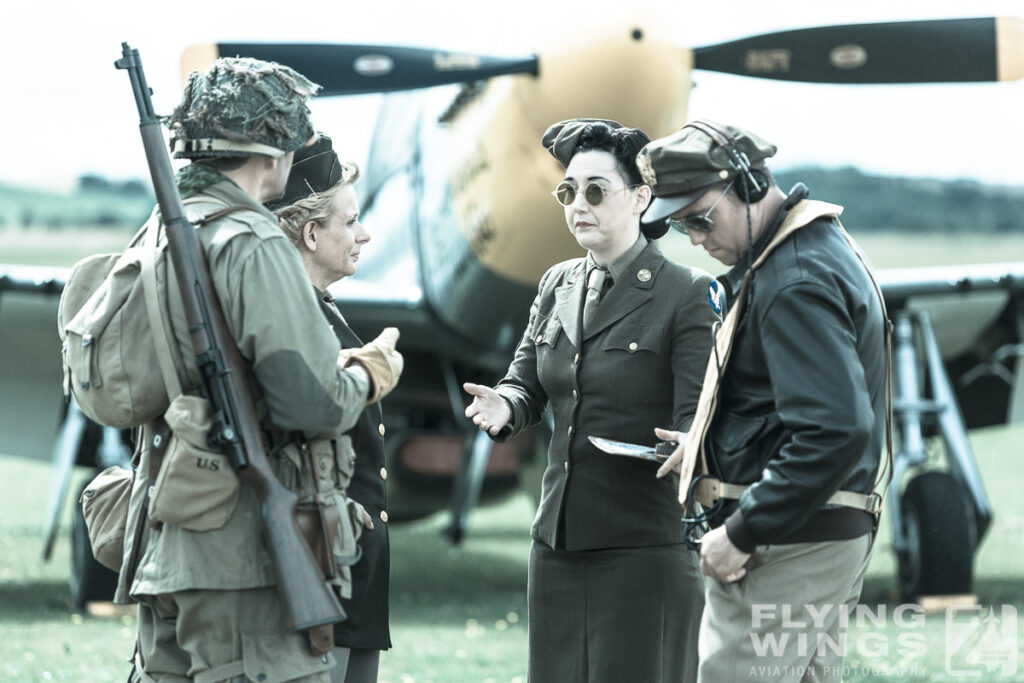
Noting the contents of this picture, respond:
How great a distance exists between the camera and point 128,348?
2051 millimetres

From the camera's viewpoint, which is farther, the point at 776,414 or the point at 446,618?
the point at 446,618

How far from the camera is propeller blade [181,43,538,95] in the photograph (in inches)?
231

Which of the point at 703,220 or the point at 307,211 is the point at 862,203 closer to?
the point at 307,211

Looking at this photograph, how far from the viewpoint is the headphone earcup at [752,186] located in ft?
7.31

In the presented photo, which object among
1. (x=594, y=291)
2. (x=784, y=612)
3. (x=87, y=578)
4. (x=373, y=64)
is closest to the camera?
(x=784, y=612)

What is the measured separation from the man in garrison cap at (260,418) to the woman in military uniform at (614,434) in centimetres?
71

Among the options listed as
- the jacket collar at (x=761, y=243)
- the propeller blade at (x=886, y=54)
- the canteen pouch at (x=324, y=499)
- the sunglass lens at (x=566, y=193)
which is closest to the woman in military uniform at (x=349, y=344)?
the canteen pouch at (x=324, y=499)

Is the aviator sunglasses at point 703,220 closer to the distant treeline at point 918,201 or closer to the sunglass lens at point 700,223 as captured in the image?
the sunglass lens at point 700,223

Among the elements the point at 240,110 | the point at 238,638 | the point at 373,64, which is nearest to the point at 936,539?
the point at 373,64

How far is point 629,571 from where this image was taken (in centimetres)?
264

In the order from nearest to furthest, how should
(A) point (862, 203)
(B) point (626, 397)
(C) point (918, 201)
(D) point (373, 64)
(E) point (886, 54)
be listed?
(B) point (626, 397)
(E) point (886, 54)
(D) point (373, 64)
(C) point (918, 201)
(A) point (862, 203)

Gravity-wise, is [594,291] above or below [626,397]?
above

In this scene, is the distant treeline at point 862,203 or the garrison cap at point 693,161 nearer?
the garrison cap at point 693,161

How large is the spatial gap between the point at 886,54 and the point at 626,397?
3.89 meters
